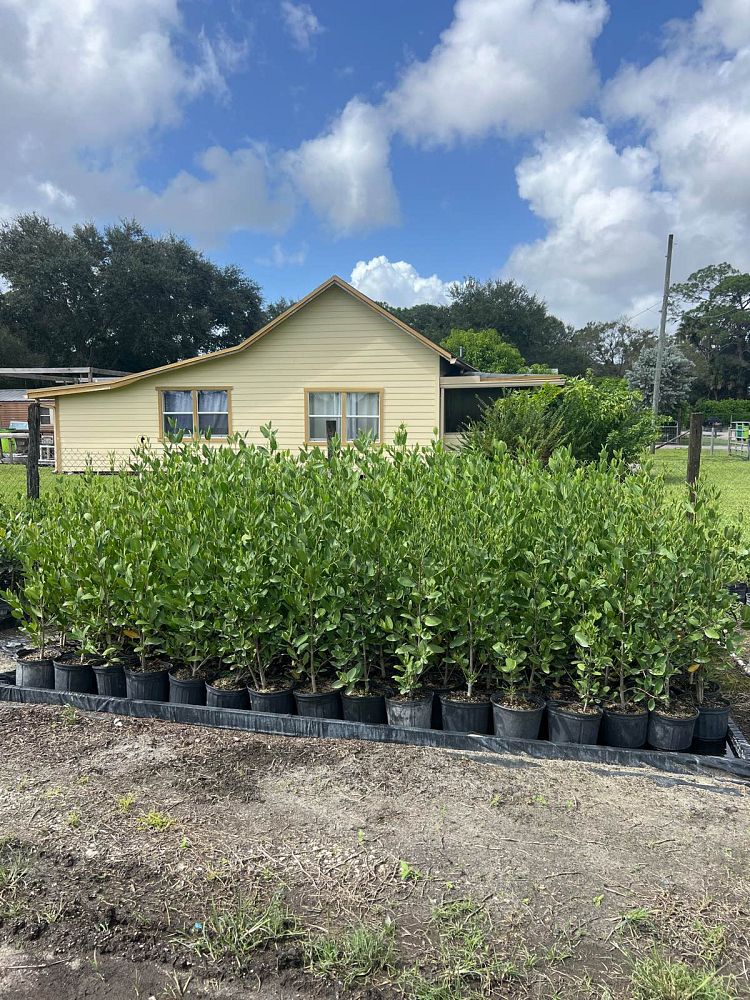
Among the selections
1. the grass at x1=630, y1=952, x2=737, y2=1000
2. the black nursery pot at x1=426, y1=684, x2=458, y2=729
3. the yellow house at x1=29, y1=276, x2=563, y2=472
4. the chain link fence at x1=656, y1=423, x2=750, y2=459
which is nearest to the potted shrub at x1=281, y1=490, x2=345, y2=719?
the black nursery pot at x1=426, y1=684, x2=458, y2=729

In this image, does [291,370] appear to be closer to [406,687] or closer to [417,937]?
[406,687]

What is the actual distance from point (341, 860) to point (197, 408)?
54.7 feet

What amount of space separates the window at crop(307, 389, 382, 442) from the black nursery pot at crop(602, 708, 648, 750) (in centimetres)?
1415

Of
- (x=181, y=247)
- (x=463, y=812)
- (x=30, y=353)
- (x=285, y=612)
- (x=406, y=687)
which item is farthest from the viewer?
(x=181, y=247)

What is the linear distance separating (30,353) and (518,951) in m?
40.4

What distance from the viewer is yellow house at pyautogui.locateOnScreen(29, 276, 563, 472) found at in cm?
1659

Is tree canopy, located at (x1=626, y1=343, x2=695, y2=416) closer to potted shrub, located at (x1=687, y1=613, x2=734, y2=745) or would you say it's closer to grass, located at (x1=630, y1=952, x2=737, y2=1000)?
potted shrub, located at (x1=687, y1=613, x2=734, y2=745)

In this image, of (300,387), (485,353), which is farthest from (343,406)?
(485,353)

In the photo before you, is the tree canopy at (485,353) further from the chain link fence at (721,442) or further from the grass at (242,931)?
the grass at (242,931)

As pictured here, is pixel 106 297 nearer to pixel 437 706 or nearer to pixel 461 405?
pixel 461 405

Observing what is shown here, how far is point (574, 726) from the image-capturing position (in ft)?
9.88

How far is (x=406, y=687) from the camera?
10.1 ft

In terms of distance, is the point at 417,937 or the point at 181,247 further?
the point at 181,247

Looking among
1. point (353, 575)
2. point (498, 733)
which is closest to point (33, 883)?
point (353, 575)
